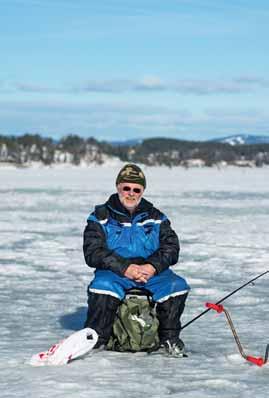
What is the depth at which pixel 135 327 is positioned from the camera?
4633 millimetres

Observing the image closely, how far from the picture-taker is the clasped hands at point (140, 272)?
4582 millimetres

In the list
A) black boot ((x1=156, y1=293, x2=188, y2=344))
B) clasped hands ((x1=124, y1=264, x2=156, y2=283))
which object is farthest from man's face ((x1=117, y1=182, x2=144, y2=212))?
black boot ((x1=156, y1=293, x2=188, y2=344))

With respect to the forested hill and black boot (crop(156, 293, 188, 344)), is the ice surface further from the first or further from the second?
the forested hill

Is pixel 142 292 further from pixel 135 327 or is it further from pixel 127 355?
pixel 127 355

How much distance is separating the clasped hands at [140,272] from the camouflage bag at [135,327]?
0.17m

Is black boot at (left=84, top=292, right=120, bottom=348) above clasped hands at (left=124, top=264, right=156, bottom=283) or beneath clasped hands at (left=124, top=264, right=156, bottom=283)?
beneath

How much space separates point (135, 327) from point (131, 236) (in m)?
0.57

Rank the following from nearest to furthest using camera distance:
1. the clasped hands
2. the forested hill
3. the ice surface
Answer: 1. the ice surface
2. the clasped hands
3. the forested hill

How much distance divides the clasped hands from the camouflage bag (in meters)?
0.17

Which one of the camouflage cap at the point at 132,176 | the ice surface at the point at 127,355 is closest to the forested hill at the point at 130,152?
the ice surface at the point at 127,355

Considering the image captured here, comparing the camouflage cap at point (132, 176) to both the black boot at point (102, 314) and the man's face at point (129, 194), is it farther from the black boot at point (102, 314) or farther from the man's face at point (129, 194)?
the black boot at point (102, 314)

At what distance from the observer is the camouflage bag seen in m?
4.64

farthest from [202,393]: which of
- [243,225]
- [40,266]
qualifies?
[243,225]

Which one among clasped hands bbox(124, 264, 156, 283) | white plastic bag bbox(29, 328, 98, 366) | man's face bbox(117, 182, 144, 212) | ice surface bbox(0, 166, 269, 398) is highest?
man's face bbox(117, 182, 144, 212)
